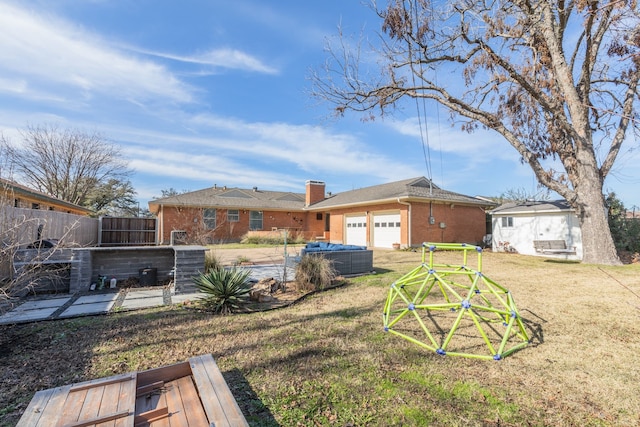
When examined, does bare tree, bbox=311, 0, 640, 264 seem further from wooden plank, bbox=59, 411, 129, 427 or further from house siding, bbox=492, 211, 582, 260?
wooden plank, bbox=59, 411, 129, 427

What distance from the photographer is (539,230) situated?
15953 mm

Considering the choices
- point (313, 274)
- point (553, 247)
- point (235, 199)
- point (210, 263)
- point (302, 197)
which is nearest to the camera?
point (313, 274)

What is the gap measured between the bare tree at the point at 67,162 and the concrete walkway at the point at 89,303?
2189cm

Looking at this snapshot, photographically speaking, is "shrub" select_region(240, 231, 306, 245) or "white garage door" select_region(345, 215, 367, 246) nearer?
"white garage door" select_region(345, 215, 367, 246)

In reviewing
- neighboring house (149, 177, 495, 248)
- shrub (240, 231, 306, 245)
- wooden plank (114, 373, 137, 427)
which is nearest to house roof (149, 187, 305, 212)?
neighboring house (149, 177, 495, 248)

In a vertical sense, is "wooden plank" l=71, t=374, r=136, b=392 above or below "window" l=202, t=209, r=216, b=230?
below

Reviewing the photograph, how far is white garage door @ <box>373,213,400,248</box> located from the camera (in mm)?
18266

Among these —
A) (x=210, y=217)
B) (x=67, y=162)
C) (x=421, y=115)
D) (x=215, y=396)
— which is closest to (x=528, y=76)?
(x=421, y=115)

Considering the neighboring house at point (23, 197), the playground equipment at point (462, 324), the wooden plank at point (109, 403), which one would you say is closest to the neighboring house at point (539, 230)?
the playground equipment at point (462, 324)

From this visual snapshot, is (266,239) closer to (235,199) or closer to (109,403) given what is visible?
(235,199)

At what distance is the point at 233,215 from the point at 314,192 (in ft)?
25.9

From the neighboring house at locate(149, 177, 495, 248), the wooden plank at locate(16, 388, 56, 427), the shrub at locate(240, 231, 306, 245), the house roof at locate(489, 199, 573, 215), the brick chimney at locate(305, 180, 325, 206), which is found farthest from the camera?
the brick chimney at locate(305, 180, 325, 206)

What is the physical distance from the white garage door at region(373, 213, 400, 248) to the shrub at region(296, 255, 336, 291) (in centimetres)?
1135

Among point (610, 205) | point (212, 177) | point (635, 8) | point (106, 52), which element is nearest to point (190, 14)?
point (106, 52)
